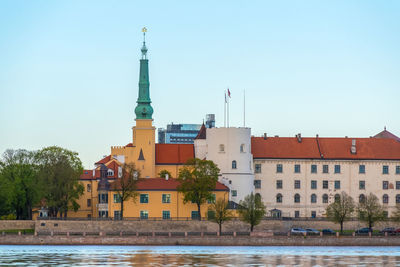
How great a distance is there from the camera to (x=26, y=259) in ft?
337

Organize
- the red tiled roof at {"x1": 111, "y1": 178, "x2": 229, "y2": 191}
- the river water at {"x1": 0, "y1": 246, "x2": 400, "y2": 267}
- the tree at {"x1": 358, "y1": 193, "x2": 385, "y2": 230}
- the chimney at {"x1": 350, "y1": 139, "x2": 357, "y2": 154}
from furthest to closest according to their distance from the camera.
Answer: the chimney at {"x1": 350, "y1": 139, "x2": 357, "y2": 154} → the red tiled roof at {"x1": 111, "y1": 178, "x2": 229, "y2": 191} → the tree at {"x1": 358, "y1": 193, "x2": 385, "y2": 230} → the river water at {"x1": 0, "y1": 246, "x2": 400, "y2": 267}

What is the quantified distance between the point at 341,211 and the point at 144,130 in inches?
1344

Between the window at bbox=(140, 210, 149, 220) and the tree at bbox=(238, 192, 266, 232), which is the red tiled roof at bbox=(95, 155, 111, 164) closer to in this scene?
the window at bbox=(140, 210, 149, 220)

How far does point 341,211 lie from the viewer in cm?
13725

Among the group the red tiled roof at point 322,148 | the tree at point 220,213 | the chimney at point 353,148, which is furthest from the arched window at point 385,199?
the tree at point 220,213

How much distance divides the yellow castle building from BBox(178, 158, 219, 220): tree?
1.61m

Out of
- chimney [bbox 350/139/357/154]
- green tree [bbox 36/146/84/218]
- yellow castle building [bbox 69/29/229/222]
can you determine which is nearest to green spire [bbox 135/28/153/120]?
yellow castle building [bbox 69/29/229/222]

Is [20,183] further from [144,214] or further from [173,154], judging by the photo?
[173,154]

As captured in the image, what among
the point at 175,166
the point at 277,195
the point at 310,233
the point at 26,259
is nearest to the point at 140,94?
the point at 175,166

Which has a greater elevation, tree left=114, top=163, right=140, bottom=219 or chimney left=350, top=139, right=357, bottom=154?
chimney left=350, top=139, right=357, bottom=154

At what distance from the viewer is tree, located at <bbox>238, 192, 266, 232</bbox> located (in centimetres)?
13350

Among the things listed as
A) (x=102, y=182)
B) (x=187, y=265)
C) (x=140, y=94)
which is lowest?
(x=187, y=265)

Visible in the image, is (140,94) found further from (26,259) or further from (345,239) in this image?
(26,259)

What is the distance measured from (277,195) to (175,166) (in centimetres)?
1496
